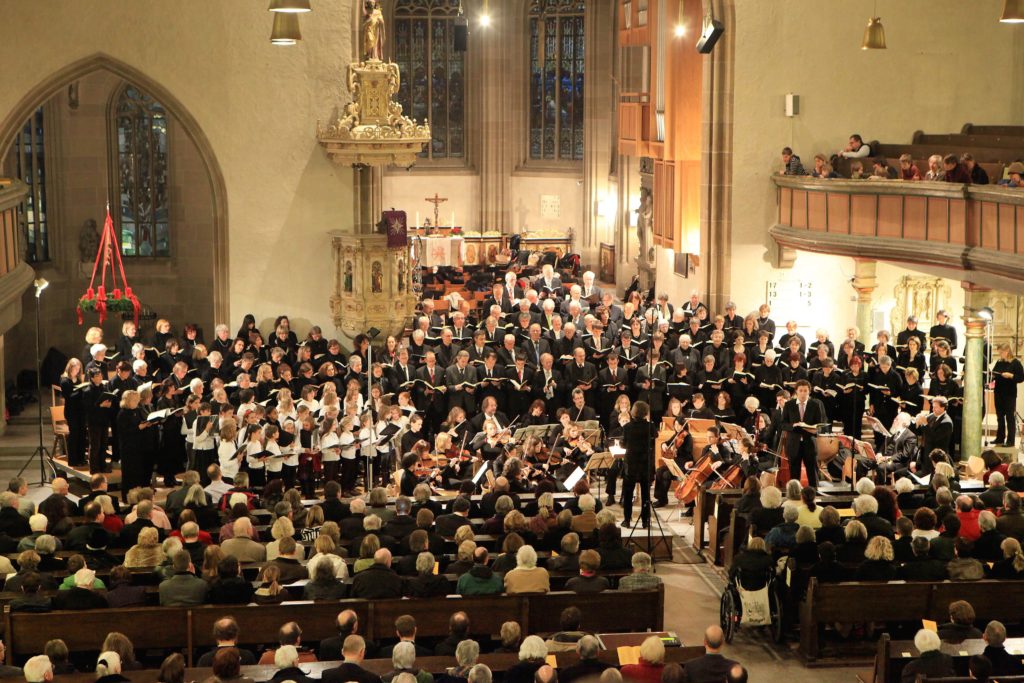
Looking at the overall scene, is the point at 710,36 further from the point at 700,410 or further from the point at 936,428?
the point at 936,428

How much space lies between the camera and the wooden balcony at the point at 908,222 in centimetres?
1612

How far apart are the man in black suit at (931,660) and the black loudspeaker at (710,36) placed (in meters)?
12.6

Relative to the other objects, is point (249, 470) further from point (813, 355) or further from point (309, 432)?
point (813, 355)

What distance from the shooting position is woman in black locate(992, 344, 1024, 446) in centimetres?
1730

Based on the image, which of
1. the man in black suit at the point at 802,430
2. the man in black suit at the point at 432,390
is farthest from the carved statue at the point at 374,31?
the man in black suit at the point at 802,430

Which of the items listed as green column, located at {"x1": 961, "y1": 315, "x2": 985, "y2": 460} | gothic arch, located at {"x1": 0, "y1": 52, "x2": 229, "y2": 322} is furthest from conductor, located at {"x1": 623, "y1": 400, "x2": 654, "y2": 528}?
gothic arch, located at {"x1": 0, "y1": 52, "x2": 229, "y2": 322}

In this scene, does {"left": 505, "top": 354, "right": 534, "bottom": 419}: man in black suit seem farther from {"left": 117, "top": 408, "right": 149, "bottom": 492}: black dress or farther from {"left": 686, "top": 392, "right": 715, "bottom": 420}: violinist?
{"left": 117, "top": 408, "right": 149, "bottom": 492}: black dress

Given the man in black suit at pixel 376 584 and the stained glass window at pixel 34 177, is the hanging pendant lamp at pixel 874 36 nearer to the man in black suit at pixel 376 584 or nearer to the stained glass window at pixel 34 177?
the man in black suit at pixel 376 584

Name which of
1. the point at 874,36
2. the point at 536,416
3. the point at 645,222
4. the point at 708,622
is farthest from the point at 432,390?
the point at 645,222

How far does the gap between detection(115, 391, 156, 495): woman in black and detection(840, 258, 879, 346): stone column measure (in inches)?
407

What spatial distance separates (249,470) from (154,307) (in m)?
9.23

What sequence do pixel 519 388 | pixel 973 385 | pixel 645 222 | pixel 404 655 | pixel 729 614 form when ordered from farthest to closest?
pixel 645 222, pixel 973 385, pixel 519 388, pixel 729 614, pixel 404 655

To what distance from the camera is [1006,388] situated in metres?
17.4

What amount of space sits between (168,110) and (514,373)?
266 inches
